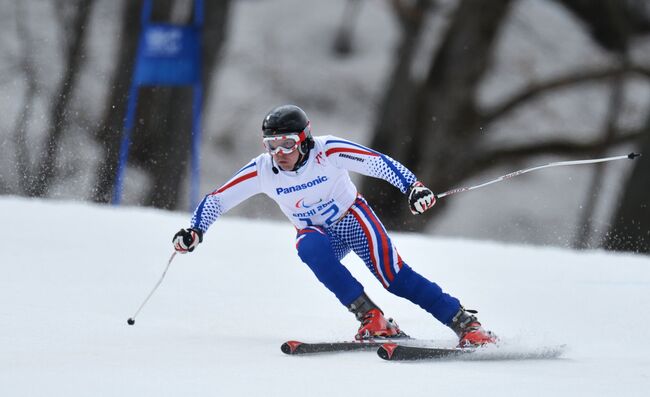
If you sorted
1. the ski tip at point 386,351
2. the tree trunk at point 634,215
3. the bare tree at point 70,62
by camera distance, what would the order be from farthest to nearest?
the bare tree at point 70,62, the tree trunk at point 634,215, the ski tip at point 386,351

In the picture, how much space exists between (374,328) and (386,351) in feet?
1.33

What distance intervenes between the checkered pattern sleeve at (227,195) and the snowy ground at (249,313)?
54 cm

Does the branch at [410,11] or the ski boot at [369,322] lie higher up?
the branch at [410,11]

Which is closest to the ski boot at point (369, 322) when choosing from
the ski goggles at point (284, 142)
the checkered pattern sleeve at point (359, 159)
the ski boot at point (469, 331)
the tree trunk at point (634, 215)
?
the ski boot at point (469, 331)

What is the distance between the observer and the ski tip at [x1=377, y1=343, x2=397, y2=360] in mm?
4578

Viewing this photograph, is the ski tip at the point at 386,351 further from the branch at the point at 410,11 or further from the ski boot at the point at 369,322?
the branch at the point at 410,11

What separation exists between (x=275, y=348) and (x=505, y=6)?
10619mm

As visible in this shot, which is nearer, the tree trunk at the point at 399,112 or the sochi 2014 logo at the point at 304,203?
the sochi 2014 logo at the point at 304,203

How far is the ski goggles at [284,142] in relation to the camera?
498cm

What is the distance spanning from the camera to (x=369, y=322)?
197 inches

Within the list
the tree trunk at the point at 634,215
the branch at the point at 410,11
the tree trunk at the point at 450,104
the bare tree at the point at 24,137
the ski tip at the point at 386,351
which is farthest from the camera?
the bare tree at the point at 24,137

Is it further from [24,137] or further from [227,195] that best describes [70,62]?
[227,195]

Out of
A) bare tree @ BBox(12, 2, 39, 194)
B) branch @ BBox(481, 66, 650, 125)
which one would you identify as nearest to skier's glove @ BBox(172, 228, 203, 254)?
branch @ BBox(481, 66, 650, 125)

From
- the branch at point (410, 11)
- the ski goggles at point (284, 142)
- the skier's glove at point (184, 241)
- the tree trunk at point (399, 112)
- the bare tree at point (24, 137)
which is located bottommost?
the bare tree at point (24, 137)
